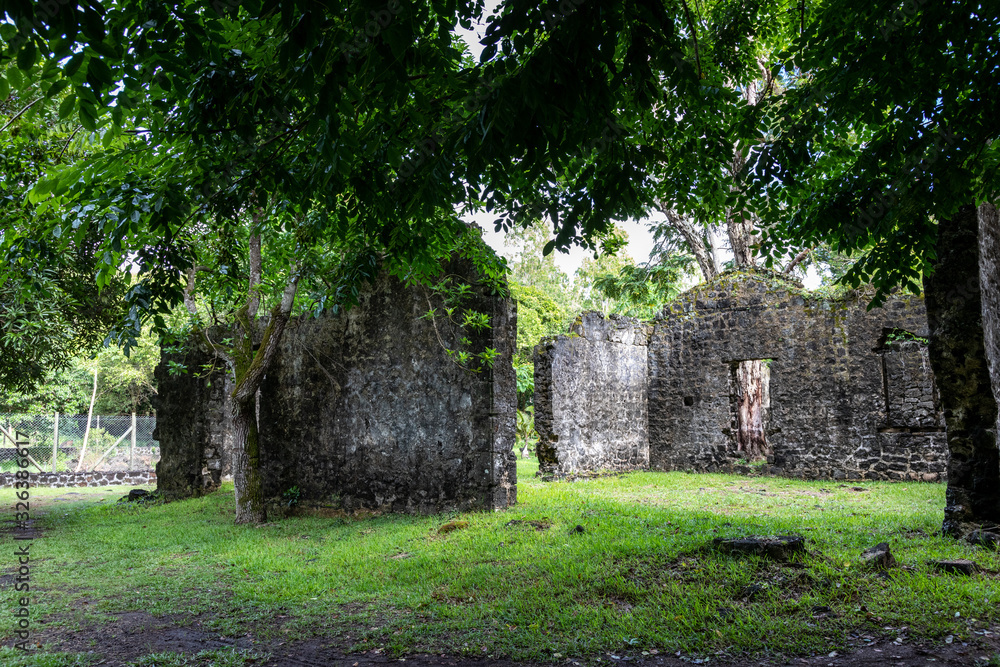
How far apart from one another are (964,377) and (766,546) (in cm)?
268

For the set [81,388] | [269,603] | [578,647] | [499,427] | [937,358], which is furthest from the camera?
[81,388]

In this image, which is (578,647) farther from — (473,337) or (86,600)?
(473,337)

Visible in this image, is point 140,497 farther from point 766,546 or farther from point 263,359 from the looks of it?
point 766,546

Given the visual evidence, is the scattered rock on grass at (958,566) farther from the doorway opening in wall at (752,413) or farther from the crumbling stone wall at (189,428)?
the doorway opening in wall at (752,413)

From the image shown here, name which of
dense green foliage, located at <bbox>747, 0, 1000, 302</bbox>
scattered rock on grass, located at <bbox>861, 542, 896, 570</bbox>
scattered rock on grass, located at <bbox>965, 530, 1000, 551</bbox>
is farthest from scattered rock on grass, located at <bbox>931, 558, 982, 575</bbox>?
dense green foliage, located at <bbox>747, 0, 1000, 302</bbox>

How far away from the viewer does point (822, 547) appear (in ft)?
18.5

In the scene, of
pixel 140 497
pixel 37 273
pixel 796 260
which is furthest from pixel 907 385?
pixel 140 497

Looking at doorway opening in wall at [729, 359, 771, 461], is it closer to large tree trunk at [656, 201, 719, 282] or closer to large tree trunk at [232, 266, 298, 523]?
large tree trunk at [656, 201, 719, 282]

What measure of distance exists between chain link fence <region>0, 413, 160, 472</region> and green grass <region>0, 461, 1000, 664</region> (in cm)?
1157

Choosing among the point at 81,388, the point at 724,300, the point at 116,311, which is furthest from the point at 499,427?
the point at 81,388

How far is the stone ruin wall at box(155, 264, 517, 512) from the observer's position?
28.3ft

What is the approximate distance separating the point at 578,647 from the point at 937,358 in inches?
185

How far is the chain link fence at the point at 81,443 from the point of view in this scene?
1814 cm

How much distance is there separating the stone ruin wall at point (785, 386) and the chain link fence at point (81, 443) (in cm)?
1404
